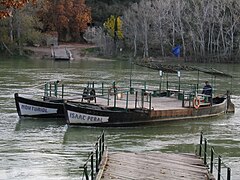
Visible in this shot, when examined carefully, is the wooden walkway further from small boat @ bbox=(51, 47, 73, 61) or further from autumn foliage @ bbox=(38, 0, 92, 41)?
autumn foliage @ bbox=(38, 0, 92, 41)

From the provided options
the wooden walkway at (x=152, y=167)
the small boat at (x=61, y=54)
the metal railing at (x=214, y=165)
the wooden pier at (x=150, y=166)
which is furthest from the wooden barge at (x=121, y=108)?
the small boat at (x=61, y=54)

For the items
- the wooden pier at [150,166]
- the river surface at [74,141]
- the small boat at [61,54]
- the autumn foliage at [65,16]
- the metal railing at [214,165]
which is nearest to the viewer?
the metal railing at [214,165]

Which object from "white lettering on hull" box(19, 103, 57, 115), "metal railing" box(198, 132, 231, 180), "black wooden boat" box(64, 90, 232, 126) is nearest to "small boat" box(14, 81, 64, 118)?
"white lettering on hull" box(19, 103, 57, 115)

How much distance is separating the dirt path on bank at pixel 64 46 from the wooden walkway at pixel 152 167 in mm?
67248

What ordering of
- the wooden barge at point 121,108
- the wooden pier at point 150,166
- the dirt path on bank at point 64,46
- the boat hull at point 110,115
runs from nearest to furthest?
the wooden pier at point 150,166 < the boat hull at point 110,115 < the wooden barge at point 121,108 < the dirt path on bank at point 64,46

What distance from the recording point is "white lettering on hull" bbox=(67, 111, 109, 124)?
24.3m

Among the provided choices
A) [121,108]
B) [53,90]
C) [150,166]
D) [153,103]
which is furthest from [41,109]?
[150,166]

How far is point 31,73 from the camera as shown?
55312 mm

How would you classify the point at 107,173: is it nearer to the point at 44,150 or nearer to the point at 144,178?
the point at 144,178

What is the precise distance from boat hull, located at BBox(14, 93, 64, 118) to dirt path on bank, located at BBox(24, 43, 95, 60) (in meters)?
54.9

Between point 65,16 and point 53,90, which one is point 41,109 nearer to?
point 53,90

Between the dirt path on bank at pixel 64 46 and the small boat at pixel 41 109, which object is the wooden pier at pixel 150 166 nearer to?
the small boat at pixel 41 109

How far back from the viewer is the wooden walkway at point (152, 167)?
42.6 ft

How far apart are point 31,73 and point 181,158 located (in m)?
41.5
